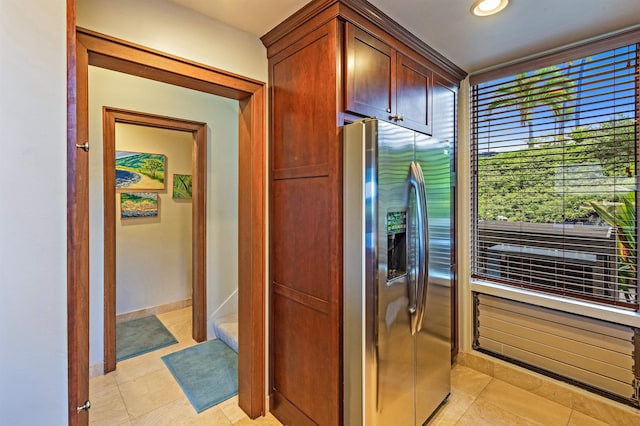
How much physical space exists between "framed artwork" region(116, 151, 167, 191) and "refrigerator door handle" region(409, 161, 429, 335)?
335 cm

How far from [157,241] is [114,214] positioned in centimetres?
134

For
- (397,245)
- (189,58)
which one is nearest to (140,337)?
(189,58)

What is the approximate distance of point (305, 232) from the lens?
5.71ft

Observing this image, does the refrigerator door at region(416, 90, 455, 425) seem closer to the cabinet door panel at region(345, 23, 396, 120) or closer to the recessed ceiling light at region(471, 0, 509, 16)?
the cabinet door panel at region(345, 23, 396, 120)

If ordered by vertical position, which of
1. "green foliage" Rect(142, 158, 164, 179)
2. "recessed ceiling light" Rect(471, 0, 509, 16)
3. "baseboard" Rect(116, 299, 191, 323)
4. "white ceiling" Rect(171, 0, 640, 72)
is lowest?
"baseboard" Rect(116, 299, 191, 323)

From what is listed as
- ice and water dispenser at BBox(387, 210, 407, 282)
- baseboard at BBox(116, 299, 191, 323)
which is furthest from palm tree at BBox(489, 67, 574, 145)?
baseboard at BBox(116, 299, 191, 323)

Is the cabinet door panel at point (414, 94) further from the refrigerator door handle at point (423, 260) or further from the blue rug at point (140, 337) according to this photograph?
the blue rug at point (140, 337)

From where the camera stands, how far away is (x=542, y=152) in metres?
2.22

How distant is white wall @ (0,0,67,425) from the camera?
2.21 ft

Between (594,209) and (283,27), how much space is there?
7.75ft

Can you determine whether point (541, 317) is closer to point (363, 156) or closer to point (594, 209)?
point (594, 209)

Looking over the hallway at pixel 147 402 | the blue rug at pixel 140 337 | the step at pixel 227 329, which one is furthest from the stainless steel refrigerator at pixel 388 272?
the blue rug at pixel 140 337

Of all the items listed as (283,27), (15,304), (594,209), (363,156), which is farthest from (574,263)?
(15,304)

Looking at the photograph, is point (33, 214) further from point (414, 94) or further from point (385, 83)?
point (414, 94)
